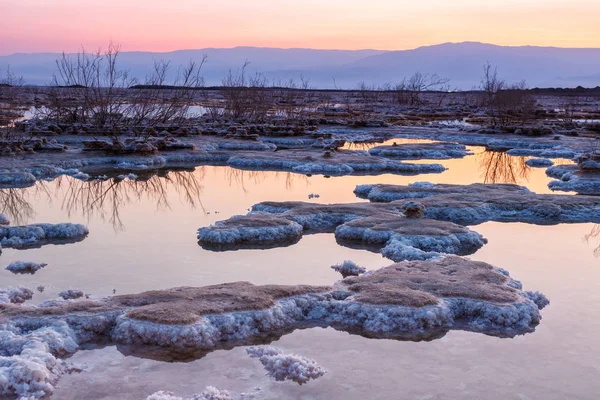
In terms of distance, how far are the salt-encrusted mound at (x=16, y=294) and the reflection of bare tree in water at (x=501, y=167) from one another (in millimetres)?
14356

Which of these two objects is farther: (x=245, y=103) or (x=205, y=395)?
(x=245, y=103)

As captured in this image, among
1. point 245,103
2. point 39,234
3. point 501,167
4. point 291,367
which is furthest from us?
point 245,103

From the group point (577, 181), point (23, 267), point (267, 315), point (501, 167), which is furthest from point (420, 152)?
point (267, 315)

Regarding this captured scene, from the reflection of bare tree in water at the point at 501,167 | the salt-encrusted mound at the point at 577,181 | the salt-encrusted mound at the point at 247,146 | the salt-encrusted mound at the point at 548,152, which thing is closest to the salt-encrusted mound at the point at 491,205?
the salt-encrusted mound at the point at 577,181

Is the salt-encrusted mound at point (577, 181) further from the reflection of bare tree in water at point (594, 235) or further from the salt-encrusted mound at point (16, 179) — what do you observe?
the salt-encrusted mound at point (16, 179)

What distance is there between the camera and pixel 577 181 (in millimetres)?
18516

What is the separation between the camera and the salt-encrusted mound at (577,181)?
58.9 feet

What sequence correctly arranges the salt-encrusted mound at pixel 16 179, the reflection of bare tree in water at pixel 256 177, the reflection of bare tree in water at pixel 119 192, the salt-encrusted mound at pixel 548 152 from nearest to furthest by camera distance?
the reflection of bare tree in water at pixel 119 192, the salt-encrusted mound at pixel 16 179, the reflection of bare tree in water at pixel 256 177, the salt-encrusted mound at pixel 548 152

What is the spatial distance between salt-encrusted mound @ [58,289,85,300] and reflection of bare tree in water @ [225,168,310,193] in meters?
9.24

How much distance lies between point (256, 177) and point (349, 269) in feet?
32.8

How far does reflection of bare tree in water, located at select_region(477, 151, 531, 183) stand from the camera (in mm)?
20594

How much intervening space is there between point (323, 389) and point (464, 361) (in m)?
1.63

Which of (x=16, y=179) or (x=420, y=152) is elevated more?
(x=420, y=152)

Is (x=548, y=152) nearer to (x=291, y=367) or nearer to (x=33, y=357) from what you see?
(x=291, y=367)
